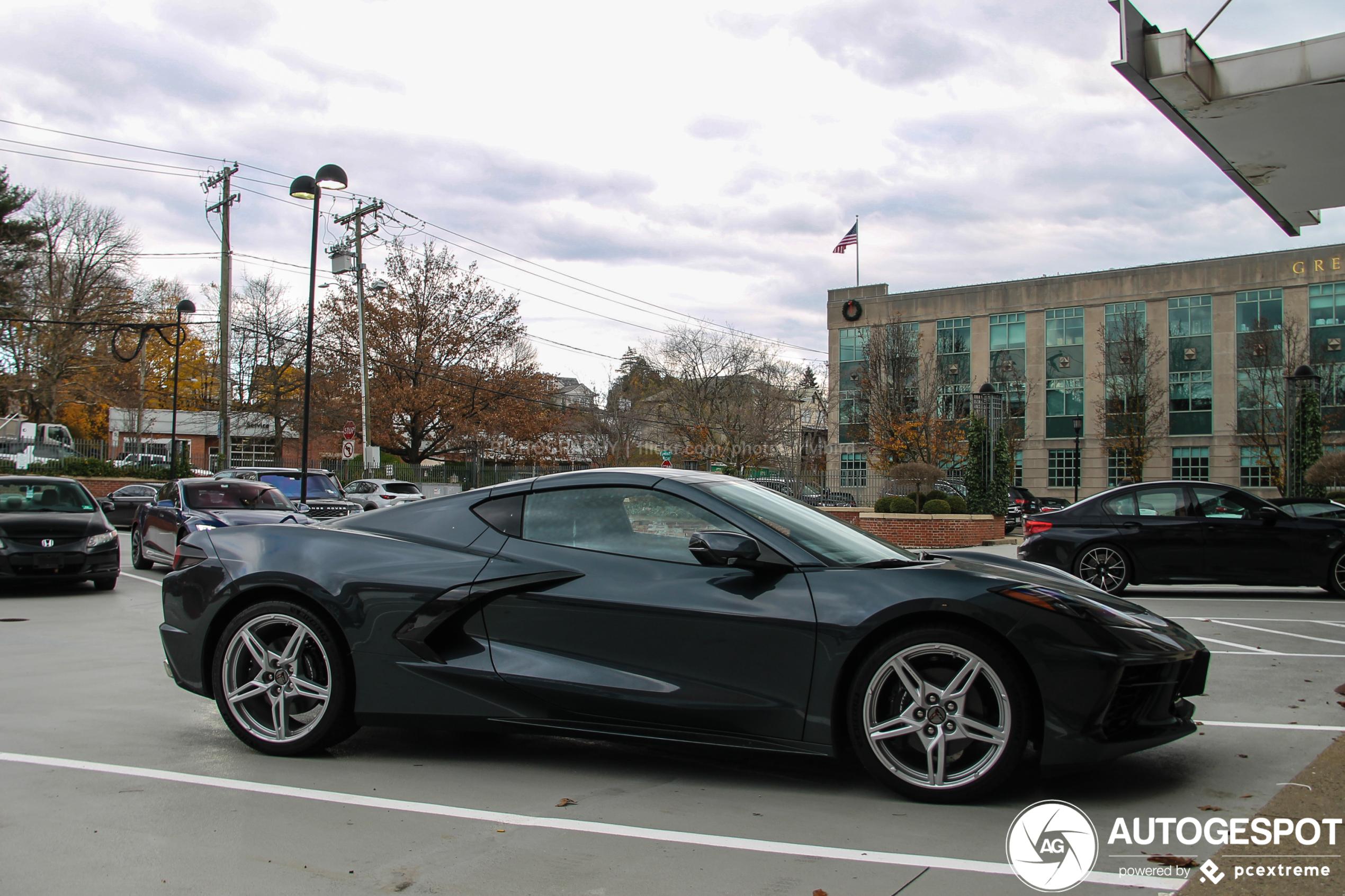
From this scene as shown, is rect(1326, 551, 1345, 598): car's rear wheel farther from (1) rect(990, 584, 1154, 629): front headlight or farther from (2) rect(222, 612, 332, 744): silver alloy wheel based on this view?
(2) rect(222, 612, 332, 744): silver alloy wheel

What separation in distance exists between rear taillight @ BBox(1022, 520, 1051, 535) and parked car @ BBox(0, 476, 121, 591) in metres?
11.8

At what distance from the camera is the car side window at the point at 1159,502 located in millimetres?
12078

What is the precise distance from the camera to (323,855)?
3514 millimetres

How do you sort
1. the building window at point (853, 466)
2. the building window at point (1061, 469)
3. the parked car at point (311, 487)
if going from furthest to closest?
the building window at point (853, 466) → the building window at point (1061, 469) → the parked car at point (311, 487)

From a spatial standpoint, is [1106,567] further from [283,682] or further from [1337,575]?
[283,682]

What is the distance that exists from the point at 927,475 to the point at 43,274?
4754 cm

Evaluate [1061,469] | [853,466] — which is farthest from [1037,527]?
[853,466]

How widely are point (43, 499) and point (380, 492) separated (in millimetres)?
16180

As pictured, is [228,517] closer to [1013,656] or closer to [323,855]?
[323,855]

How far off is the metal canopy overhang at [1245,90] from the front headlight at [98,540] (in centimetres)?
1278

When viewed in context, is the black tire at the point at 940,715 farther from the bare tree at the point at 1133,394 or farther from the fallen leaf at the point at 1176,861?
the bare tree at the point at 1133,394

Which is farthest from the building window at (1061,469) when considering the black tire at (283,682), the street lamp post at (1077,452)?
the black tire at (283,682)

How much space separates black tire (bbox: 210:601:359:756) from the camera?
15.4 ft

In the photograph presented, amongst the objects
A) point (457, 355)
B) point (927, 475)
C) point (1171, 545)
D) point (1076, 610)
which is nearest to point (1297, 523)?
point (1171, 545)
